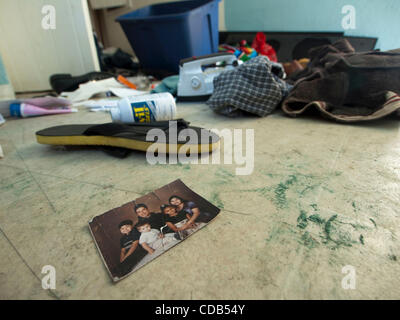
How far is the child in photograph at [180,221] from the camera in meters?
0.42

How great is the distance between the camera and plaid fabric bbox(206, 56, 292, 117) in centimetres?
93

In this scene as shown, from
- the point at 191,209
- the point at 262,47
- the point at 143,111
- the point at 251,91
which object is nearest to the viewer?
the point at 191,209

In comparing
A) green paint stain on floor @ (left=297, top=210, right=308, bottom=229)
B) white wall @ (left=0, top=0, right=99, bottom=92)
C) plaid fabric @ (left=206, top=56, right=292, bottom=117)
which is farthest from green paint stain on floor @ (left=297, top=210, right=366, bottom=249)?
white wall @ (left=0, top=0, right=99, bottom=92)

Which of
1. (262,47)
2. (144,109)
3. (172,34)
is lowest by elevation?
(144,109)

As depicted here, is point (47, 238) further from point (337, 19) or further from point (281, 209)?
point (337, 19)

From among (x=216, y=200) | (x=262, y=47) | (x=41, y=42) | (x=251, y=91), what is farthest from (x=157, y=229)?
(x=41, y=42)

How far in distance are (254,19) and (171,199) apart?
203cm

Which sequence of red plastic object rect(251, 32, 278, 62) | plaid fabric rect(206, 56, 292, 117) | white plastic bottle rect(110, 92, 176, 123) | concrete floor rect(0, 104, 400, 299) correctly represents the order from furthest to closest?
red plastic object rect(251, 32, 278, 62) → plaid fabric rect(206, 56, 292, 117) → white plastic bottle rect(110, 92, 176, 123) → concrete floor rect(0, 104, 400, 299)

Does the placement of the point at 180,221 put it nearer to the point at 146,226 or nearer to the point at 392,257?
the point at 146,226

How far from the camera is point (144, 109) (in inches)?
32.9

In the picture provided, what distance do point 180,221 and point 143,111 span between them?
0.52 m

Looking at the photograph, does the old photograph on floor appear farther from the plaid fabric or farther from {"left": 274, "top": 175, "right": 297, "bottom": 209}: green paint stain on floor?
the plaid fabric

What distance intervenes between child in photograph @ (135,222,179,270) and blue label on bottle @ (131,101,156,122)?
0.50 metres

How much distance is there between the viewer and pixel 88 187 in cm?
55
